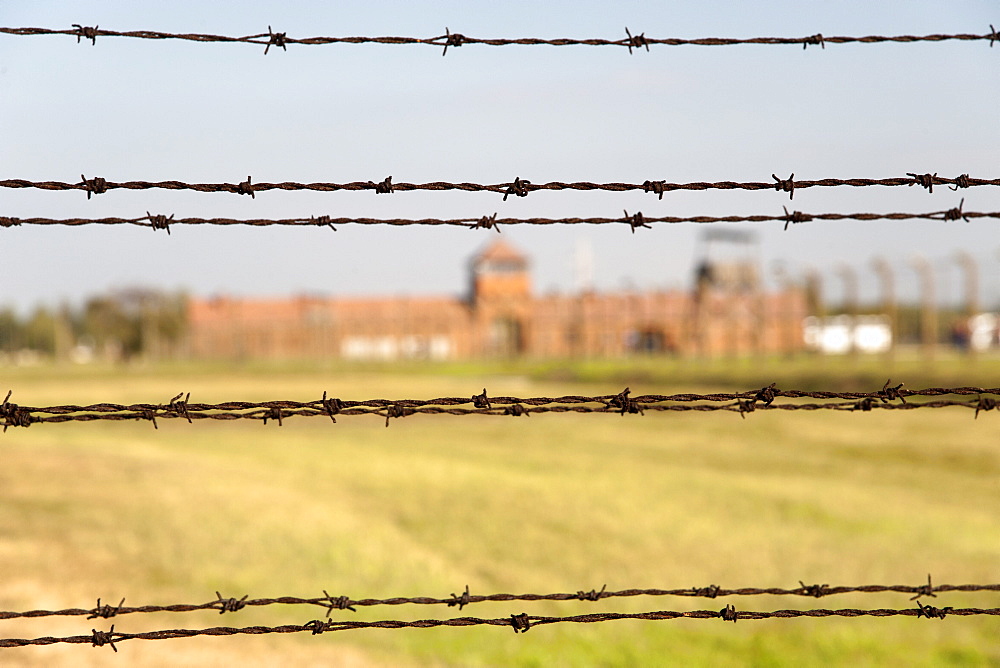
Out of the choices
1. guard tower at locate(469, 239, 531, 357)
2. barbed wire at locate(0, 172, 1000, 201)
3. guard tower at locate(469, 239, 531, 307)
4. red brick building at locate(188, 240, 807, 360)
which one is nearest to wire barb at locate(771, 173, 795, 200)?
barbed wire at locate(0, 172, 1000, 201)

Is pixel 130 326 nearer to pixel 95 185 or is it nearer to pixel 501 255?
pixel 501 255

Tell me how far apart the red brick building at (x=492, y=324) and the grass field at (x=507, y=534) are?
36.5 meters

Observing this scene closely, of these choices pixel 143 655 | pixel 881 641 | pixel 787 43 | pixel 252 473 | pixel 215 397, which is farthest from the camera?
pixel 215 397

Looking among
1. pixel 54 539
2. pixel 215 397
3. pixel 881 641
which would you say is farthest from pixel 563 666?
pixel 215 397

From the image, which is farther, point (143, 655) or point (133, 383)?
point (133, 383)

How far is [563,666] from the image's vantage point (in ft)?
20.2

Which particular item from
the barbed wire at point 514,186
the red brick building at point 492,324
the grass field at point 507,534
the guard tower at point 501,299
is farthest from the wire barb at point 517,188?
the guard tower at point 501,299

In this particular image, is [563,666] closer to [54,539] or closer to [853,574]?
[853,574]

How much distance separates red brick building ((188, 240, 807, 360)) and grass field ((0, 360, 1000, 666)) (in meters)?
36.5

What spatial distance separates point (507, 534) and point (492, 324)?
53.5 meters

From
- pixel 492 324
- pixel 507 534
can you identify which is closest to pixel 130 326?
pixel 492 324

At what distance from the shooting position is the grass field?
21.5 ft

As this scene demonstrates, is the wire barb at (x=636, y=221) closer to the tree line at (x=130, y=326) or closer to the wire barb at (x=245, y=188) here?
the wire barb at (x=245, y=188)

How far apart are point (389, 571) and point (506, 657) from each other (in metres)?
1.96
